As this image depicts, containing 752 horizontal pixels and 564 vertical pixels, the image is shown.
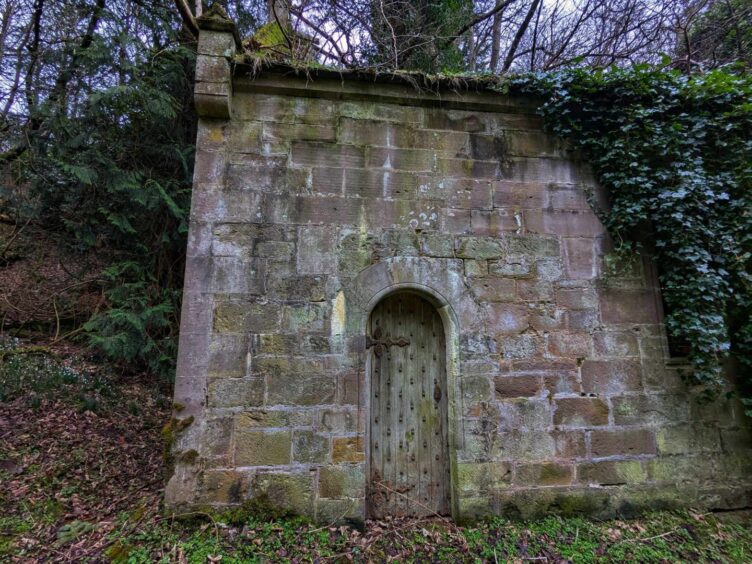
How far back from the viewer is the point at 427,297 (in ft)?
11.4

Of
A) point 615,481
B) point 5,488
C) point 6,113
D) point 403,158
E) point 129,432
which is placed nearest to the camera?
point 5,488

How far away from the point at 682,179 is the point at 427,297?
8.29 feet

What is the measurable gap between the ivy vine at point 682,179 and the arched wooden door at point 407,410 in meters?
2.05

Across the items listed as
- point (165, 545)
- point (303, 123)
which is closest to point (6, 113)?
point (303, 123)

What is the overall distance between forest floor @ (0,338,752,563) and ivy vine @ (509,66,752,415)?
4.62 ft

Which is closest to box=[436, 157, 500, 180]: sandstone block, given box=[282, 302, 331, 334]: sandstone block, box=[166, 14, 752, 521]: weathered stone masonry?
box=[166, 14, 752, 521]: weathered stone masonry

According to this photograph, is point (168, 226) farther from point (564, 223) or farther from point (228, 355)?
point (564, 223)

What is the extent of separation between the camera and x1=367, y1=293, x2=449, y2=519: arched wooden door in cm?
336

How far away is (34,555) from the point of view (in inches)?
106

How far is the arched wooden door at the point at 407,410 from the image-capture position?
3363 mm

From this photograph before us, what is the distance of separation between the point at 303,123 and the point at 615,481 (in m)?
4.23

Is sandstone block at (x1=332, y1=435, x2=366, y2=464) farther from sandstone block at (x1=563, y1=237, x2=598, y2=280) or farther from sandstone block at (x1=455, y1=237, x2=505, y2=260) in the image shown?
sandstone block at (x1=563, y1=237, x2=598, y2=280)

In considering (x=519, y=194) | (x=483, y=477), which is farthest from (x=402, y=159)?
(x=483, y=477)

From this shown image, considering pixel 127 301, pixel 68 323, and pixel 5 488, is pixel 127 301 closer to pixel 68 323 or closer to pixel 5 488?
pixel 68 323
